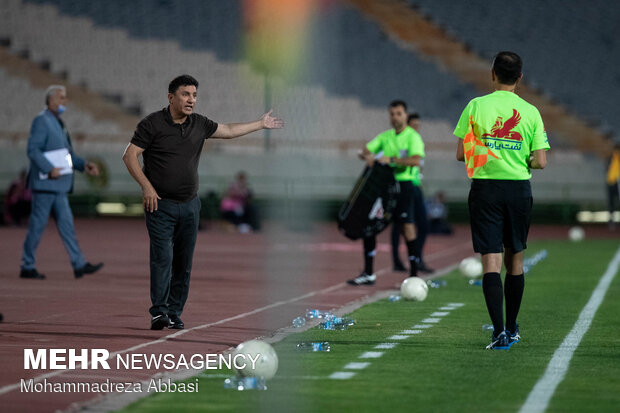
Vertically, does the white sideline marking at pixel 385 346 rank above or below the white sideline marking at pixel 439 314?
above

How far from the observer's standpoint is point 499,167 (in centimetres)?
853

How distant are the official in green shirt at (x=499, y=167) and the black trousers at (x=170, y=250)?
2365 millimetres

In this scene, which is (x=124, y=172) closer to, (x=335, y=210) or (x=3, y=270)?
(x=335, y=210)

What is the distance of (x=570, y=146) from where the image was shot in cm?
3572

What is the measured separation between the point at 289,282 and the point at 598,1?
25741 millimetres

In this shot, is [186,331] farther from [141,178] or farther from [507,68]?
[507,68]

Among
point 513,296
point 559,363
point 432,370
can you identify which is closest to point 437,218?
point 513,296

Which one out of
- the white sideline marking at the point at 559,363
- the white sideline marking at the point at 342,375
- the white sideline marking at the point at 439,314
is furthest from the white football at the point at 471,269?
the white sideline marking at the point at 342,375

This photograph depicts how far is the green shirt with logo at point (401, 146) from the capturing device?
14367 mm

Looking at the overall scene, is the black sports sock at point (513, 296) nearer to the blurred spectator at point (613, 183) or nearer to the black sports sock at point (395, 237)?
the black sports sock at point (395, 237)

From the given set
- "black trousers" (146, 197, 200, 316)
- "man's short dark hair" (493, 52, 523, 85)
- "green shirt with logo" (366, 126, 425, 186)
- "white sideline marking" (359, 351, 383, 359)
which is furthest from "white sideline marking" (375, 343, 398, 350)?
"green shirt with logo" (366, 126, 425, 186)

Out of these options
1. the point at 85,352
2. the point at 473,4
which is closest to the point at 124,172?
the point at 473,4

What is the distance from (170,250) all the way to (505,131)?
2823mm

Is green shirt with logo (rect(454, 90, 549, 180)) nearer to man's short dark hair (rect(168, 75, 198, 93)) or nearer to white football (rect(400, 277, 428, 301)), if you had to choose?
man's short dark hair (rect(168, 75, 198, 93))
